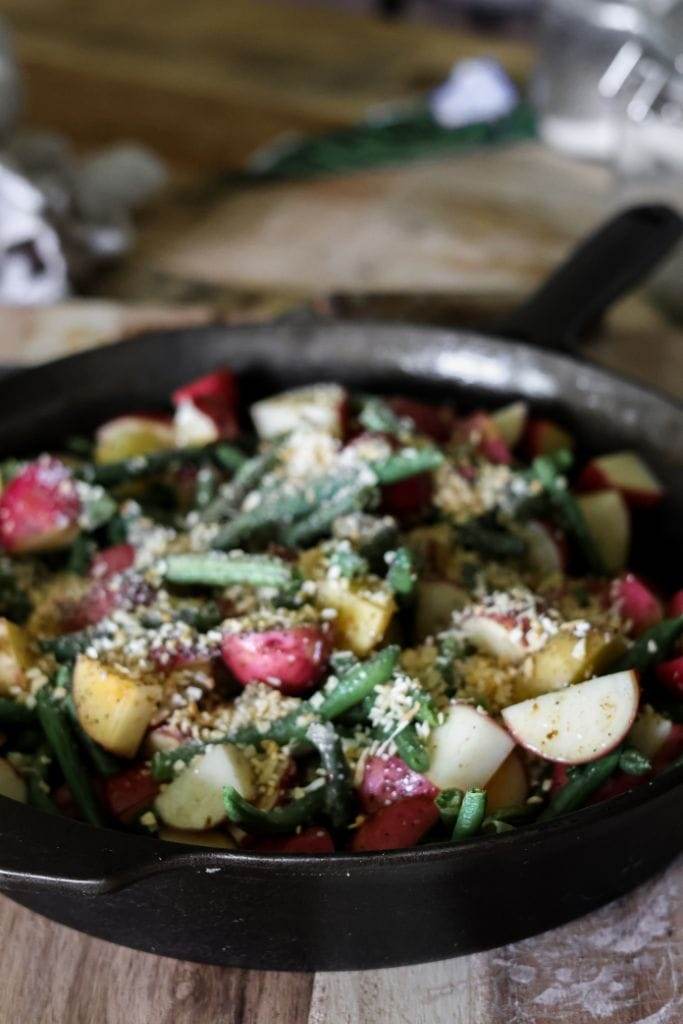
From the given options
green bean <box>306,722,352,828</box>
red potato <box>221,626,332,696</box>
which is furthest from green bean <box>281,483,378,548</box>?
green bean <box>306,722,352,828</box>

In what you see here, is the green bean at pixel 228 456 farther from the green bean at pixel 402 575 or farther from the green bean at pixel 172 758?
the green bean at pixel 172 758

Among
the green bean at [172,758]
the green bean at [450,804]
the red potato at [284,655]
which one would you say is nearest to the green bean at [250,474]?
the red potato at [284,655]

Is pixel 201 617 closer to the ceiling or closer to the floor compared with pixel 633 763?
closer to the floor

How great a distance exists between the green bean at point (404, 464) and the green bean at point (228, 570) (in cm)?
20

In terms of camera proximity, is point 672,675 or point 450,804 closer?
point 450,804

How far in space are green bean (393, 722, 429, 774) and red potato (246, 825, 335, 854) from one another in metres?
0.11

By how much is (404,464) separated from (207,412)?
0.34m

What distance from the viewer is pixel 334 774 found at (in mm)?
1163

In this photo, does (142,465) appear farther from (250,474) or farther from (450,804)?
(450,804)

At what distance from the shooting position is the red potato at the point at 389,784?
1.14 meters

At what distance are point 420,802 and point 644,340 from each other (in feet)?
4.36

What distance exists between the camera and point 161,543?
142 centimetres

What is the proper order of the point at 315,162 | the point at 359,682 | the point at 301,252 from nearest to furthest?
the point at 359,682 < the point at 301,252 < the point at 315,162

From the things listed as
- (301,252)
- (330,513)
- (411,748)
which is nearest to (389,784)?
(411,748)
